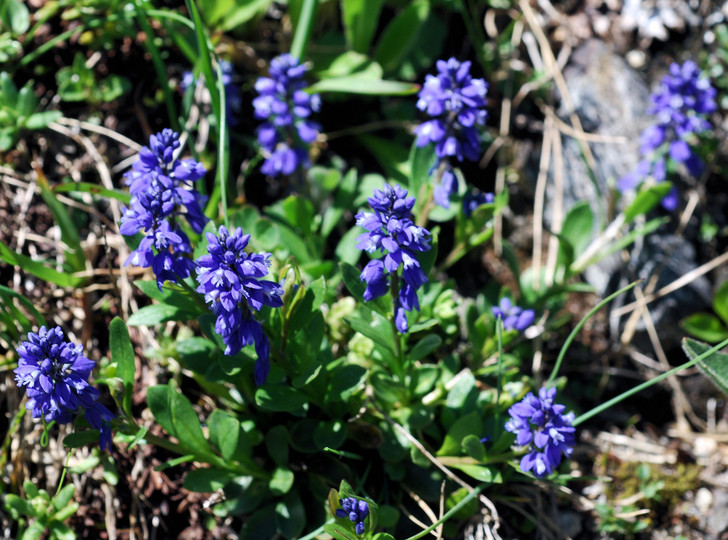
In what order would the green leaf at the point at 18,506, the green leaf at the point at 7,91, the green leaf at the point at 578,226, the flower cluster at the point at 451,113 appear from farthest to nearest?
the green leaf at the point at 578,226, the green leaf at the point at 7,91, the flower cluster at the point at 451,113, the green leaf at the point at 18,506

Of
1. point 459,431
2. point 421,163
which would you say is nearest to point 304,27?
point 421,163

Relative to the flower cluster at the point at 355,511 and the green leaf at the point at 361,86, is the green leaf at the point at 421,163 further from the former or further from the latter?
the flower cluster at the point at 355,511

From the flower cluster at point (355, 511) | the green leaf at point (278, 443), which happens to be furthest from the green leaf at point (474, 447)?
the green leaf at point (278, 443)

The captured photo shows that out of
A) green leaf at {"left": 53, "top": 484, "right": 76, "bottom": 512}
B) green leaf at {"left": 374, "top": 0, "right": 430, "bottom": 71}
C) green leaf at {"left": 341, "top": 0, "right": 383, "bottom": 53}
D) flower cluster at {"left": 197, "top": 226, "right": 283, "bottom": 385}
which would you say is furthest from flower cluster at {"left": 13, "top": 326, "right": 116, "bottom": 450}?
green leaf at {"left": 374, "top": 0, "right": 430, "bottom": 71}

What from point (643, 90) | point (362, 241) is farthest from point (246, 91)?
point (643, 90)

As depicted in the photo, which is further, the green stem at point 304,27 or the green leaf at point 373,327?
the green stem at point 304,27
